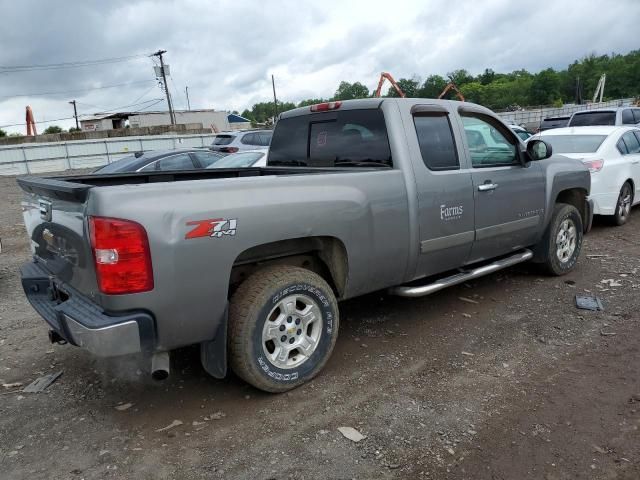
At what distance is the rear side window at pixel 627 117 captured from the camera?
48.1 ft

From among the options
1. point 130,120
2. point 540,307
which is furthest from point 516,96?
point 540,307

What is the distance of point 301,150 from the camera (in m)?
4.86

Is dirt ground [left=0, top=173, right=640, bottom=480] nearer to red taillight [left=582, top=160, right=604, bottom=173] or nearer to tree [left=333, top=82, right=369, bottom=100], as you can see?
red taillight [left=582, top=160, right=604, bottom=173]

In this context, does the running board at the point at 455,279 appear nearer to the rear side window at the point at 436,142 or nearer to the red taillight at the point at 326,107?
the rear side window at the point at 436,142

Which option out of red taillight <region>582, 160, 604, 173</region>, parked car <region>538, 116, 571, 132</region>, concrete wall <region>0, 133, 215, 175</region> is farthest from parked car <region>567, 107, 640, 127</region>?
concrete wall <region>0, 133, 215, 175</region>

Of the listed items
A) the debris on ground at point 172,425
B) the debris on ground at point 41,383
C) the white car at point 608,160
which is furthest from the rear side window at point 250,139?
the debris on ground at point 172,425

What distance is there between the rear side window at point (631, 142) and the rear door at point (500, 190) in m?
4.59

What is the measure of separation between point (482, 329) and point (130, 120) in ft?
199

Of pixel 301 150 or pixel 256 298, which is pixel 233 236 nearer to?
pixel 256 298

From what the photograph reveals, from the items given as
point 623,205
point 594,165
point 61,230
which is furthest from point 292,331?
point 623,205

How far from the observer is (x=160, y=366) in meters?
3.00

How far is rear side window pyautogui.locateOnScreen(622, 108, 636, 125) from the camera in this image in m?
14.7

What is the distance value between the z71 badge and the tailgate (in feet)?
1.87

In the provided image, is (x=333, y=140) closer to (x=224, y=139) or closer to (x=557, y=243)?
(x=557, y=243)
